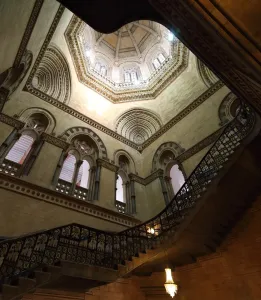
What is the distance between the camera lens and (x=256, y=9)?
→ 109 inches

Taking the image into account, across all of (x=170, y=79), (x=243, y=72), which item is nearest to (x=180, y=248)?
(x=243, y=72)

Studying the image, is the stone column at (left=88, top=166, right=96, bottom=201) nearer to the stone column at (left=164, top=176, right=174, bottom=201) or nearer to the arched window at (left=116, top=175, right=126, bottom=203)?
the arched window at (left=116, top=175, right=126, bottom=203)

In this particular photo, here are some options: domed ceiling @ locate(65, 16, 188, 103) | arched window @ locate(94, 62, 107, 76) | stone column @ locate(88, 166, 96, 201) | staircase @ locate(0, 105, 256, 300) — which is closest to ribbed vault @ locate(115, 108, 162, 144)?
domed ceiling @ locate(65, 16, 188, 103)

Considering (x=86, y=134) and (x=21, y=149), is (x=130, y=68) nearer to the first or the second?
(x=86, y=134)

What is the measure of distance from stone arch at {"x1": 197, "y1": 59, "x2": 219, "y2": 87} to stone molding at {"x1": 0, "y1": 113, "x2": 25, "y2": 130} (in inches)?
406

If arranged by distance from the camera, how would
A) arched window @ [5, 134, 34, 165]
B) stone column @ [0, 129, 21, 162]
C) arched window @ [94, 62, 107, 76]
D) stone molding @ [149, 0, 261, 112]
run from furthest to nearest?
arched window @ [94, 62, 107, 76] < arched window @ [5, 134, 34, 165] < stone column @ [0, 129, 21, 162] < stone molding @ [149, 0, 261, 112]

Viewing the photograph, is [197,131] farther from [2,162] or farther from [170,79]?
[2,162]

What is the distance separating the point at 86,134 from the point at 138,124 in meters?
4.72

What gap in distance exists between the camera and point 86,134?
11.2 m

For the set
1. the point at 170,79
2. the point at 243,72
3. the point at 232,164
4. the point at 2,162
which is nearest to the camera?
the point at 243,72

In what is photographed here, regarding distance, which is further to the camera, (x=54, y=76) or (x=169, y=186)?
(x=54, y=76)

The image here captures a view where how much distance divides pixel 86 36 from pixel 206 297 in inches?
701

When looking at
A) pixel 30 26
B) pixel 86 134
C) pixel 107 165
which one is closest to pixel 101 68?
pixel 86 134

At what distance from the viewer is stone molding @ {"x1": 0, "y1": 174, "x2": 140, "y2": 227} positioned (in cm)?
691
